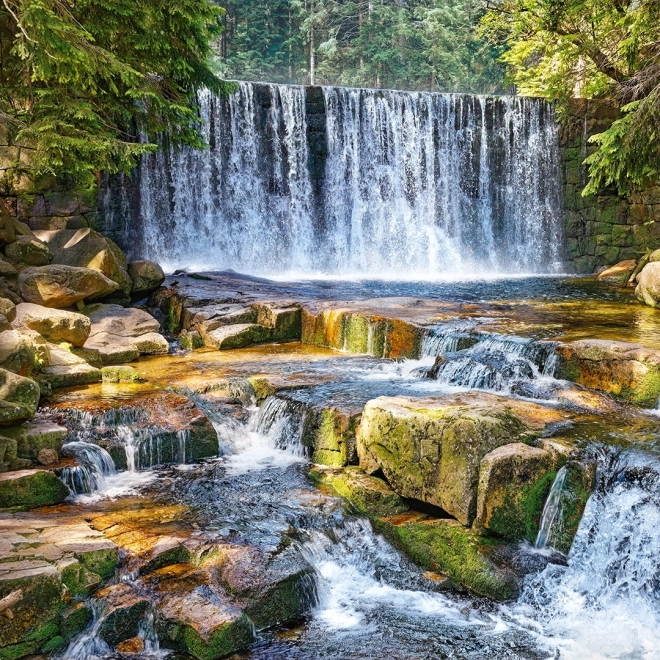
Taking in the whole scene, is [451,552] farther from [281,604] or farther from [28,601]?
[28,601]

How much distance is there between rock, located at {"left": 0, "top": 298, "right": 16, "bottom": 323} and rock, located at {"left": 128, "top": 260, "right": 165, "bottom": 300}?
3679 mm

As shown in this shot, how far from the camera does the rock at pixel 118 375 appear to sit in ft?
30.3

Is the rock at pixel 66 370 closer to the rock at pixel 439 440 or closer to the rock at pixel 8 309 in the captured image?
the rock at pixel 8 309

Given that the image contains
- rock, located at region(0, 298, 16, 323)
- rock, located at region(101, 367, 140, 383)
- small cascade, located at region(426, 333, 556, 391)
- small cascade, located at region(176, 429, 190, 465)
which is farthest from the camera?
rock, located at region(101, 367, 140, 383)

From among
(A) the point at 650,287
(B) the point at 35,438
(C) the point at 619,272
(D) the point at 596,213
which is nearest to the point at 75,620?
(B) the point at 35,438

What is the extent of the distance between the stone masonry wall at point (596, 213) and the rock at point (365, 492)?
1335 cm

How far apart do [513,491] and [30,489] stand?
404 centimetres

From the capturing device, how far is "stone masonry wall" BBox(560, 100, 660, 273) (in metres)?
17.9

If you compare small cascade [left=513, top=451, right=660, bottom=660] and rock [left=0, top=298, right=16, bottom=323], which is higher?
rock [left=0, top=298, right=16, bottom=323]

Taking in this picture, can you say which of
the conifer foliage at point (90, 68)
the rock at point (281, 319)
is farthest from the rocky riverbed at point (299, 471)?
the conifer foliage at point (90, 68)

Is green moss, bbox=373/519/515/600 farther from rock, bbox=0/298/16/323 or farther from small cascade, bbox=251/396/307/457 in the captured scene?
rock, bbox=0/298/16/323

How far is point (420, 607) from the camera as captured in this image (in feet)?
18.4

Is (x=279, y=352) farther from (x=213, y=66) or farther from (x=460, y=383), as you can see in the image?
(x=213, y=66)

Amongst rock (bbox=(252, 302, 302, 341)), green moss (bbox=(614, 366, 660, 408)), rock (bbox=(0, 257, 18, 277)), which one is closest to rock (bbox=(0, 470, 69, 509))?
rock (bbox=(0, 257, 18, 277))
